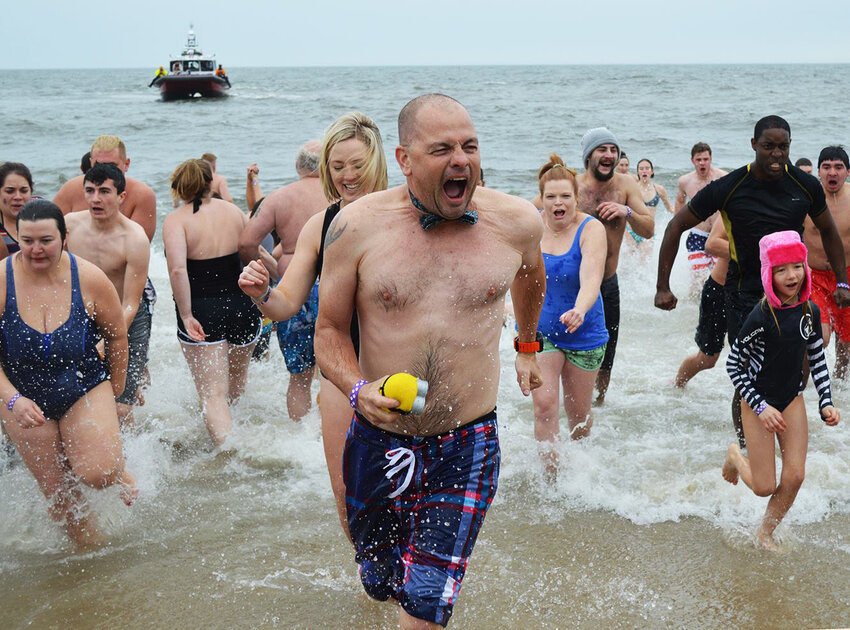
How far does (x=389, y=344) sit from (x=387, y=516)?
705mm

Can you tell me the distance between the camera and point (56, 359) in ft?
14.9

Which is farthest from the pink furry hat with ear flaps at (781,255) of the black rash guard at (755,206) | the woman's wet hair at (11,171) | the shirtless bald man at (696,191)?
the shirtless bald man at (696,191)

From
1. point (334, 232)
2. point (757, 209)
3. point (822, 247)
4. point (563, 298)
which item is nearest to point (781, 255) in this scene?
point (757, 209)

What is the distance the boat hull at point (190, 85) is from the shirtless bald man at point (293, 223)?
60.7 metres

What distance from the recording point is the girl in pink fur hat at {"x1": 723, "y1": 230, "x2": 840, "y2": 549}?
4.54 metres

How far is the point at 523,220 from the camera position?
332 centimetres

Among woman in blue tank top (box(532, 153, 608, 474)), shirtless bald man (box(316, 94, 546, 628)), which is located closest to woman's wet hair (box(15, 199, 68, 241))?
shirtless bald man (box(316, 94, 546, 628))

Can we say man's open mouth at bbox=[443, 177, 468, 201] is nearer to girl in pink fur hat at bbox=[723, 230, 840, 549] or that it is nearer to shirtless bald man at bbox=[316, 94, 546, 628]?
shirtless bald man at bbox=[316, 94, 546, 628]

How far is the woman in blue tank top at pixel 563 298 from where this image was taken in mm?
5469

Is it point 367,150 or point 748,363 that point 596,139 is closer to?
point 748,363

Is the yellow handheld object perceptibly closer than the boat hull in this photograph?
Yes

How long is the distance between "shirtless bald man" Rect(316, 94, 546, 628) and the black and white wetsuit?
1.79 meters

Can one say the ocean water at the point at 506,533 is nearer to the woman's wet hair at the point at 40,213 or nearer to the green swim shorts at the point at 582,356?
the green swim shorts at the point at 582,356

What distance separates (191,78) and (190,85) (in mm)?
1165
